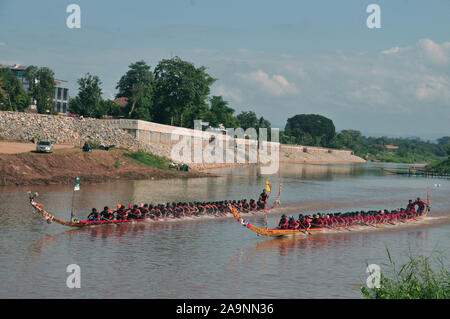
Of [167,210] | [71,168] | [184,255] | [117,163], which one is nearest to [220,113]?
[117,163]

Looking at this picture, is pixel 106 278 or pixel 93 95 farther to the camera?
pixel 93 95

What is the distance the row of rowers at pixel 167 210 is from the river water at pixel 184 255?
709 mm

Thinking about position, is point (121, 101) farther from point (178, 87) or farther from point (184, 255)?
point (184, 255)

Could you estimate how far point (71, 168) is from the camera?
186 ft

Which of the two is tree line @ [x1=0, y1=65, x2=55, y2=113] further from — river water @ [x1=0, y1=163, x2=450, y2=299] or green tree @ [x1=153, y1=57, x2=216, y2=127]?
river water @ [x1=0, y1=163, x2=450, y2=299]

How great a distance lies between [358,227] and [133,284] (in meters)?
21.6

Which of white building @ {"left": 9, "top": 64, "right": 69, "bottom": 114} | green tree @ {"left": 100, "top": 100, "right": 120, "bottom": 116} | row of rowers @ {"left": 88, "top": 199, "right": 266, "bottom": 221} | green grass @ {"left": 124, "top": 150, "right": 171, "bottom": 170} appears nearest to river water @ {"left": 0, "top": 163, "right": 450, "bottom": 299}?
row of rowers @ {"left": 88, "top": 199, "right": 266, "bottom": 221}

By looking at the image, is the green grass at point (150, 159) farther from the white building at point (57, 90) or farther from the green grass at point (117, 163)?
the white building at point (57, 90)

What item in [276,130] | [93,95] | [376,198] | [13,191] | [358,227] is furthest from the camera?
→ [276,130]

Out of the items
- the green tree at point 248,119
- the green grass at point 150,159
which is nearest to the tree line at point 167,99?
the green grass at point 150,159

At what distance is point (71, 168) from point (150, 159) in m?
16.9
